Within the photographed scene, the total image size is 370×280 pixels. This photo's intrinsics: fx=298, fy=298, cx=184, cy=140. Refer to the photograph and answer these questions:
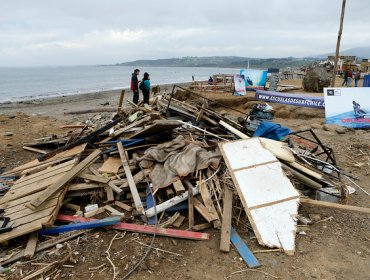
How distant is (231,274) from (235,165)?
218 cm

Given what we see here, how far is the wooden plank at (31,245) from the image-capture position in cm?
445

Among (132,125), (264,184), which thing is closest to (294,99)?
(132,125)

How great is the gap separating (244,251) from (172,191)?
5.75 ft

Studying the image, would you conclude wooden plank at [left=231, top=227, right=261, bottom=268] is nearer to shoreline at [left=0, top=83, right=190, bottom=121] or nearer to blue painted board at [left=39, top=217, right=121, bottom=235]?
blue painted board at [left=39, top=217, right=121, bottom=235]

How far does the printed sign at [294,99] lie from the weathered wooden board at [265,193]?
35.6 feet

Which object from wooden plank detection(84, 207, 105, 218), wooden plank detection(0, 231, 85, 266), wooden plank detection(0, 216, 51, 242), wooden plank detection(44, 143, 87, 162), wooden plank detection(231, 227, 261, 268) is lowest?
wooden plank detection(231, 227, 261, 268)

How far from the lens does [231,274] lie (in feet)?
13.5

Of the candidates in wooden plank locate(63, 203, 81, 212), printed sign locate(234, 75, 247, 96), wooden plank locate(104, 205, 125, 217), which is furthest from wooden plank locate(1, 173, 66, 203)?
printed sign locate(234, 75, 247, 96)

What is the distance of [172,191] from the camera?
221 inches

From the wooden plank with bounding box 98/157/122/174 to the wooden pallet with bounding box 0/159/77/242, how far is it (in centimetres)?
65

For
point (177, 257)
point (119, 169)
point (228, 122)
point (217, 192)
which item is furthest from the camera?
point (228, 122)

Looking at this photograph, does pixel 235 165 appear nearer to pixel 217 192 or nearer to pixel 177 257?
pixel 217 192

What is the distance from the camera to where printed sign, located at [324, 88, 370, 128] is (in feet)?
40.9

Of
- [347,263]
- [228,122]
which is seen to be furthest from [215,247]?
[228,122]
